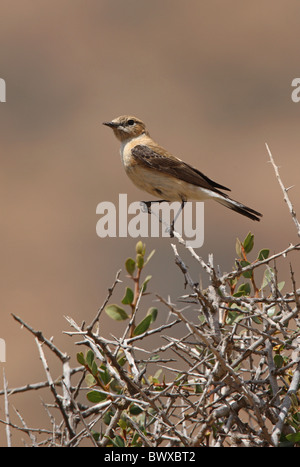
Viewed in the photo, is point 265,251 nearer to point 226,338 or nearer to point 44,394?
point 226,338

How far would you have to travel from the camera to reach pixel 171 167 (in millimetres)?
6250

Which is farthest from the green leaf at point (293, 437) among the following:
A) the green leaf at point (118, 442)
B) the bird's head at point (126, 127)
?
the bird's head at point (126, 127)

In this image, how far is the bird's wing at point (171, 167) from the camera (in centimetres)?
615

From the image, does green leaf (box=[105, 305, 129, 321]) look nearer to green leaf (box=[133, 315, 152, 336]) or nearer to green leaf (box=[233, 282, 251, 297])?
green leaf (box=[133, 315, 152, 336])

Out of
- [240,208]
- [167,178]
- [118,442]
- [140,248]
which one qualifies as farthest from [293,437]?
[167,178]

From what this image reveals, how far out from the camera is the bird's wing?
6152 mm

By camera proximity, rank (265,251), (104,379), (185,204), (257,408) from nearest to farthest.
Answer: (257,408)
(104,379)
(265,251)
(185,204)

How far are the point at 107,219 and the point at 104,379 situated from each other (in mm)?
1202

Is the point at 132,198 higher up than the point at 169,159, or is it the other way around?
the point at 132,198

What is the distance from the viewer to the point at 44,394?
11594mm

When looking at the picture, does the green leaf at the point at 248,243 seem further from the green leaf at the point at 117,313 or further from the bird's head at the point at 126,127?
the bird's head at the point at 126,127

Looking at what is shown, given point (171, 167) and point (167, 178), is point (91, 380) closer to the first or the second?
point (167, 178)

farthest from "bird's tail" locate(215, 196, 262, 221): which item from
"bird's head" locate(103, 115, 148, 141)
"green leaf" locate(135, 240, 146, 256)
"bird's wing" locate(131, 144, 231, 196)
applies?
"green leaf" locate(135, 240, 146, 256)
